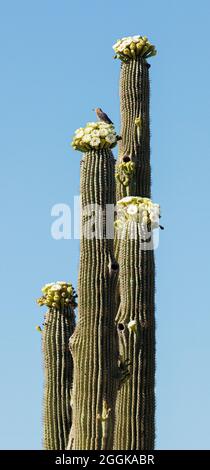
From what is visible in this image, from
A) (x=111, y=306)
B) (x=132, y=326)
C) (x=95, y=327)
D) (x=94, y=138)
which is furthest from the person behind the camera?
(x=132, y=326)

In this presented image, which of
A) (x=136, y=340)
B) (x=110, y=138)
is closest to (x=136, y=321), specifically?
(x=136, y=340)

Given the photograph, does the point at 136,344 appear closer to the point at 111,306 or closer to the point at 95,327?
the point at 111,306

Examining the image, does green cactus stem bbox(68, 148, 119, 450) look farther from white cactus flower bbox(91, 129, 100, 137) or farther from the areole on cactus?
white cactus flower bbox(91, 129, 100, 137)

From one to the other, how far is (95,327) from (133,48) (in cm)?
679

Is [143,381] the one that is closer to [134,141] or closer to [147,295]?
[147,295]

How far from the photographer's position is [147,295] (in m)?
23.9

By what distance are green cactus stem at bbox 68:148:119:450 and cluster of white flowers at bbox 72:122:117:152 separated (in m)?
0.37

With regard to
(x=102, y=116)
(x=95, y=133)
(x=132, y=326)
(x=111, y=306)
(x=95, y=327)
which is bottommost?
(x=95, y=327)

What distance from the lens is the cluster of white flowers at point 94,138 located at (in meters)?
22.4

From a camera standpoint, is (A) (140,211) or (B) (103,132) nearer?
(B) (103,132)

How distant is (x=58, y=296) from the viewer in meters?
24.0

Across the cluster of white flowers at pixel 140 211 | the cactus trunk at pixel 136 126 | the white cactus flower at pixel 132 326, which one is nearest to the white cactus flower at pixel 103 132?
the cluster of white flowers at pixel 140 211
